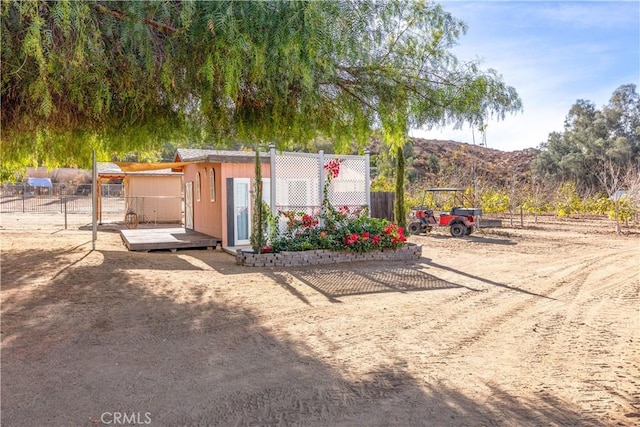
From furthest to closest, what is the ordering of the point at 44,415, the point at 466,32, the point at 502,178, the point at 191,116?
the point at 502,178, the point at 191,116, the point at 466,32, the point at 44,415

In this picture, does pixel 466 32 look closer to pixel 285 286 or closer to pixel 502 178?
pixel 285 286

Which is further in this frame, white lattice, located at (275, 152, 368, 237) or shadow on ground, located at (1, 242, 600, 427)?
white lattice, located at (275, 152, 368, 237)

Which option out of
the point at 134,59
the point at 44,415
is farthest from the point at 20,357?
the point at 134,59

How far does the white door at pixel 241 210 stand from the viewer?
1263cm

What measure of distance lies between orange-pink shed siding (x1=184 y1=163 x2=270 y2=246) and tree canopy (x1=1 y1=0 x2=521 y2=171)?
491 cm

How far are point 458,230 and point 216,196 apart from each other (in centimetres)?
804

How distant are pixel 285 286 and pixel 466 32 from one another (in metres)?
4.47

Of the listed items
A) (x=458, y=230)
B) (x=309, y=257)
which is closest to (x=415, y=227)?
(x=458, y=230)

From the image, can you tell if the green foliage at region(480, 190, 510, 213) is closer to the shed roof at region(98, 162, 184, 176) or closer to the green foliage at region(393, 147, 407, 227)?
the green foliage at region(393, 147, 407, 227)

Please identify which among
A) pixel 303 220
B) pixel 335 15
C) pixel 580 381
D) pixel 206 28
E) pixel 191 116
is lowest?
pixel 580 381

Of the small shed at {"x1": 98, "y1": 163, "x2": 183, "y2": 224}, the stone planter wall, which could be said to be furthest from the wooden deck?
the small shed at {"x1": 98, "y1": 163, "x2": 183, "y2": 224}

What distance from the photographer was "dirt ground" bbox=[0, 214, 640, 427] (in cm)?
313

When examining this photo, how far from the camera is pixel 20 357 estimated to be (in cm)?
410

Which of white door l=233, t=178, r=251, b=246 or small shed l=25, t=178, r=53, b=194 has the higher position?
small shed l=25, t=178, r=53, b=194
